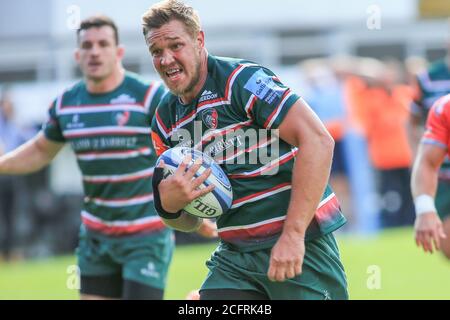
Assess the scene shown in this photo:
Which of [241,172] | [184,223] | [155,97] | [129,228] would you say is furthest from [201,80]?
[129,228]

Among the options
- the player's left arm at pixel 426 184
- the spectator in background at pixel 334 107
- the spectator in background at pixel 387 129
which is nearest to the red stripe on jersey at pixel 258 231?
the player's left arm at pixel 426 184

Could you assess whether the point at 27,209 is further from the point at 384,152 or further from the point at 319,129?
the point at 319,129

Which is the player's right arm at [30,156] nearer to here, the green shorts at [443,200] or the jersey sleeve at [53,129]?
the jersey sleeve at [53,129]

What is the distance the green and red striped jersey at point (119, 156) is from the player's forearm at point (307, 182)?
2.45 metres

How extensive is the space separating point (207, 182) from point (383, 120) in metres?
11.5

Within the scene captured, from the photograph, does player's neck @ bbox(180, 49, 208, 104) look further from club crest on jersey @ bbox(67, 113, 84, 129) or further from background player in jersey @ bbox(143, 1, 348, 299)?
club crest on jersey @ bbox(67, 113, 84, 129)

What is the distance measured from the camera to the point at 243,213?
216 inches

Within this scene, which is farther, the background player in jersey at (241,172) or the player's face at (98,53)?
the player's face at (98,53)

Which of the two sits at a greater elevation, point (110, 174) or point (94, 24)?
point (94, 24)

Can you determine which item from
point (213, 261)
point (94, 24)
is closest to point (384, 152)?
point (94, 24)

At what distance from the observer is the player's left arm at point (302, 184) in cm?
499

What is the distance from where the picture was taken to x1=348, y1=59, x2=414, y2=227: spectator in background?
52.7 ft

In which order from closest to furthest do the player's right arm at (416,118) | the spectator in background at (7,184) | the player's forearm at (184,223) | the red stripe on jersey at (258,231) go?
the red stripe on jersey at (258,231) → the player's forearm at (184,223) → the player's right arm at (416,118) → the spectator in background at (7,184)

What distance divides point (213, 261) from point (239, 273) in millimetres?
248
